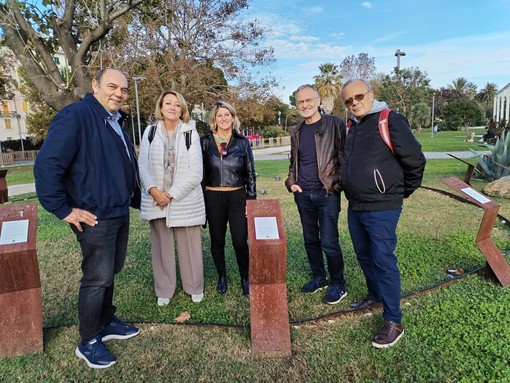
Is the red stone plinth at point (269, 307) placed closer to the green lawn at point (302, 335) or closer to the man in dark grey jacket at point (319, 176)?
the green lawn at point (302, 335)

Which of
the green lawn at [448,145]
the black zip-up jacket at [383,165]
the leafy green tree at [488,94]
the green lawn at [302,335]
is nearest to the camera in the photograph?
the green lawn at [302,335]

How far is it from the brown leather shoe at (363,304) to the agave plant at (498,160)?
7.65 m

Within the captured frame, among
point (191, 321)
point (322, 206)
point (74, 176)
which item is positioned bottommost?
point (191, 321)

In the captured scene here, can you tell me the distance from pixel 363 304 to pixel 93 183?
97.2 inches

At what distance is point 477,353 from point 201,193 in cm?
255

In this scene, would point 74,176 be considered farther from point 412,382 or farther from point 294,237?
point 294,237

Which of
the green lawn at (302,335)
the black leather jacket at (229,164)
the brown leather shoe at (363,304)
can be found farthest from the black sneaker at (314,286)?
the black leather jacket at (229,164)

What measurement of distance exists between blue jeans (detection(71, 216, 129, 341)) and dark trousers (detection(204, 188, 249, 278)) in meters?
1.07

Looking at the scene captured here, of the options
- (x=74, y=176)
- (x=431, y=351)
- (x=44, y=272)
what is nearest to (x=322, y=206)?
(x=431, y=351)

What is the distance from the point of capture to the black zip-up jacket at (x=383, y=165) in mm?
2734

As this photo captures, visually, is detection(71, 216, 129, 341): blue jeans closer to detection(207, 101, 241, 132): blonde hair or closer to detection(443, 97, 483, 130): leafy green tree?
detection(207, 101, 241, 132): blonde hair

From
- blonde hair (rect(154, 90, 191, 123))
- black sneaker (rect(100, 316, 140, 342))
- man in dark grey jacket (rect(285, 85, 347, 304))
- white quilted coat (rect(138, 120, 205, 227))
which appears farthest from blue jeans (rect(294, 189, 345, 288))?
black sneaker (rect(100, 316, 140, 342))

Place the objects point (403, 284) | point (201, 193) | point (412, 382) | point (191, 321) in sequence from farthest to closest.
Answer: point (403, 284)
point (201, 193)
point (191, 321)
point (412, 382)

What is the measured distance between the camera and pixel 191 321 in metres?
3.40
